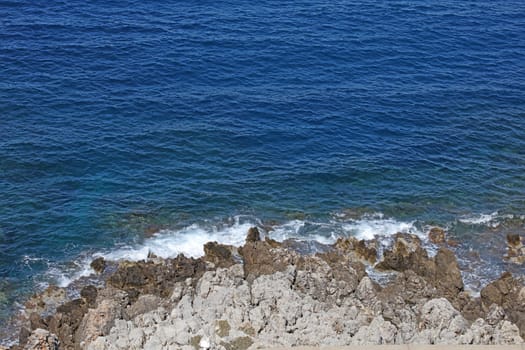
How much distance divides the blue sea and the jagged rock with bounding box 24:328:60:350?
8.58m

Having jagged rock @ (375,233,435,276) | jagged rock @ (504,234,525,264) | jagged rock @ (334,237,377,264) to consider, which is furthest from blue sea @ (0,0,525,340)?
jagged rock @ (375,233,435,276)

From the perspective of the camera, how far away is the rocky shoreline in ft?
159

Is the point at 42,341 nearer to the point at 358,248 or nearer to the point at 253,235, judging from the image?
the point at 253,235

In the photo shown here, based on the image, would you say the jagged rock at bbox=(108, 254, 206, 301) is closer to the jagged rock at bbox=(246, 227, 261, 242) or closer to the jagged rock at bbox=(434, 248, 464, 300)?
the jagged rock at bbox=(246, 227, 261, 242)

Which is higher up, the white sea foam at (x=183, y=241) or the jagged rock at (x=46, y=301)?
the white sea foam at (x=183, y=241)

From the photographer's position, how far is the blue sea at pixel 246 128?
7050cm

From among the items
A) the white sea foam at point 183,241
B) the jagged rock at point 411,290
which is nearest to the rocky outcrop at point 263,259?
the white sea foam at point 183,241

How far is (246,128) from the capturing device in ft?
280

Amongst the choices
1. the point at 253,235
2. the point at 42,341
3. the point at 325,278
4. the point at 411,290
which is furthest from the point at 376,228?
the point at 42,341

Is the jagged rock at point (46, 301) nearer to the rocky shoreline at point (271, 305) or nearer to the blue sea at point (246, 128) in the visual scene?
the rocky shoreline at point (271, 305)

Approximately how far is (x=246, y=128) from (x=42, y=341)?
134 ft

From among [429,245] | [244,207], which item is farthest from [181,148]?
[429,245]

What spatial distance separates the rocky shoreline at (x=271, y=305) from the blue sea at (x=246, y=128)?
19.5ft

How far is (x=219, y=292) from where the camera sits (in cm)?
5234
